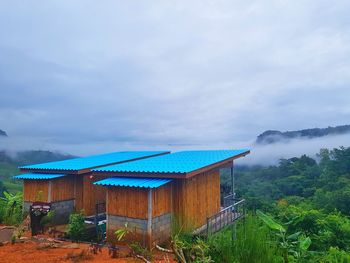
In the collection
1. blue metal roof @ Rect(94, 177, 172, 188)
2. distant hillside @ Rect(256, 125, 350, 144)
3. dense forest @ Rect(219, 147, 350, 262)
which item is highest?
distant hillside @ Rect(256, 125, 350, 144)

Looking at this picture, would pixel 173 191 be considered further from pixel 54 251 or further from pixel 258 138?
pixel 258 138

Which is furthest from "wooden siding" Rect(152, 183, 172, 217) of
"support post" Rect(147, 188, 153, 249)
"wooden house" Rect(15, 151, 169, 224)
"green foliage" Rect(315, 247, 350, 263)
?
"green foliage" Rect(315, 247, 350, 263)

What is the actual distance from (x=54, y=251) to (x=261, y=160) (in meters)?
98.5

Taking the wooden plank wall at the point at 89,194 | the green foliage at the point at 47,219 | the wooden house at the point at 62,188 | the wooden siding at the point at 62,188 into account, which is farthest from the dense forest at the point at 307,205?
the green foliage at the point at 47,219

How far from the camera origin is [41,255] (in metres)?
10.2

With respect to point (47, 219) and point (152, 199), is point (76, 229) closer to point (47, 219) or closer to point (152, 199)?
point (47, 219)

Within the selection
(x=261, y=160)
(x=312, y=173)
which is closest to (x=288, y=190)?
(x=312, y=173)

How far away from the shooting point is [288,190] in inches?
1571

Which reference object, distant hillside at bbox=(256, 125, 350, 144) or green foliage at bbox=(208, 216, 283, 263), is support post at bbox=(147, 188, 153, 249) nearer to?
green foliage at bbox=(208, 216, 283, 263)

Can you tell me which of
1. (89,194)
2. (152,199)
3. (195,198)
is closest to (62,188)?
(89,194)

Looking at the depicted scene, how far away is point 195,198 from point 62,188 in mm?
6824

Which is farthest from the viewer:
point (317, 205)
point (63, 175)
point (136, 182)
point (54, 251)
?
point (317, 205)

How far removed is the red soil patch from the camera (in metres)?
9.58

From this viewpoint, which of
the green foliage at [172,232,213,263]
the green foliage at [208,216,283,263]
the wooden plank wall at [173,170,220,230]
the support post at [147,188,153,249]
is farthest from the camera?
the wooden plank wall at [173,170,220,230]
